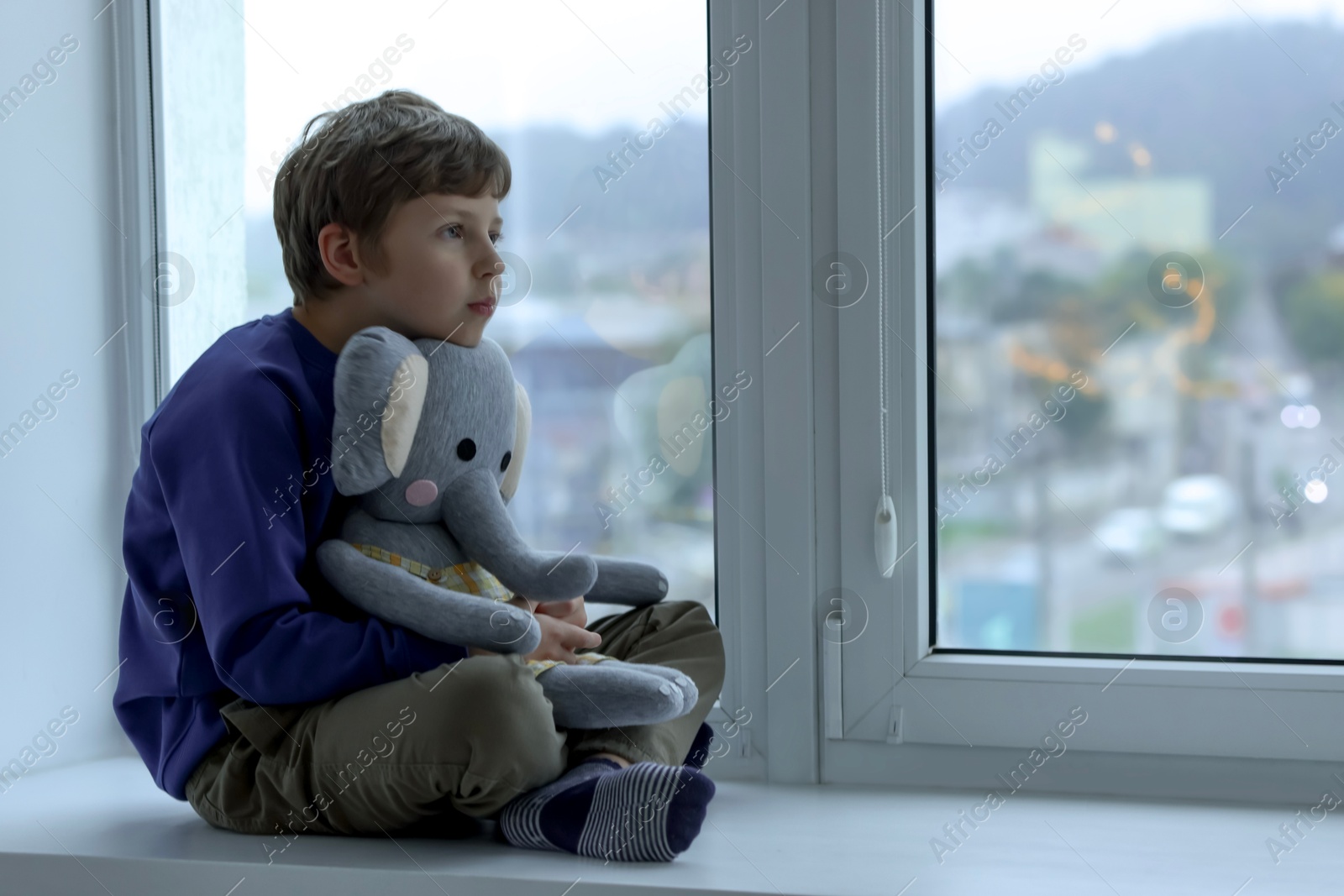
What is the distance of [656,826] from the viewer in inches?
35.3

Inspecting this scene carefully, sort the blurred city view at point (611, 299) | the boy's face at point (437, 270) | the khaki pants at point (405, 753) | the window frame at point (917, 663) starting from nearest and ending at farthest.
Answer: the khaki pants at point (405, 753) → the boy's face at point (437, 270) → the window frame at point (917, 663) → the blurred city view at point (611, 299)

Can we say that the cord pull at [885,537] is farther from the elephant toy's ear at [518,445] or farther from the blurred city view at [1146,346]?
the elephant toy's ear at [518,445]

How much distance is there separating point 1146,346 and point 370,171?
2.36ft

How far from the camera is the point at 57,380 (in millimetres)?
1271

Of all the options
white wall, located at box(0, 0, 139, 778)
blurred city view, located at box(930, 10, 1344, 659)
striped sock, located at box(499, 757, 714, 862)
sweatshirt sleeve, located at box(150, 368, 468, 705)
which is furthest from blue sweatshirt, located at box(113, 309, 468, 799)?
blurred city view, located at box(930, 10, 1344, 659)

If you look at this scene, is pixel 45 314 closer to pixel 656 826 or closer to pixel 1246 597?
pixel 656 826

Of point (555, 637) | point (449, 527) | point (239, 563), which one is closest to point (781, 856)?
point (555, 637)

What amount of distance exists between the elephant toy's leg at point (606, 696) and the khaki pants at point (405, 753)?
26 millimetres

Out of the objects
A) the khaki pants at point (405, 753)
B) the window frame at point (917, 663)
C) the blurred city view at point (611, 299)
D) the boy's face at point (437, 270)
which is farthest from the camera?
the blurred city view at point (611, 299)

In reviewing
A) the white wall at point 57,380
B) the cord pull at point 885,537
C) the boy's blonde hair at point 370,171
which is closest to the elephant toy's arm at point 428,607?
the boy's blonde hair at point 370,171

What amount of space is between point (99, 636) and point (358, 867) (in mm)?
579

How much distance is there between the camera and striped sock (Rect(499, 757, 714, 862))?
89cm

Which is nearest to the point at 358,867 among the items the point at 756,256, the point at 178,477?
the point at 178,477

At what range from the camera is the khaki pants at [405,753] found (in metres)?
0.88
